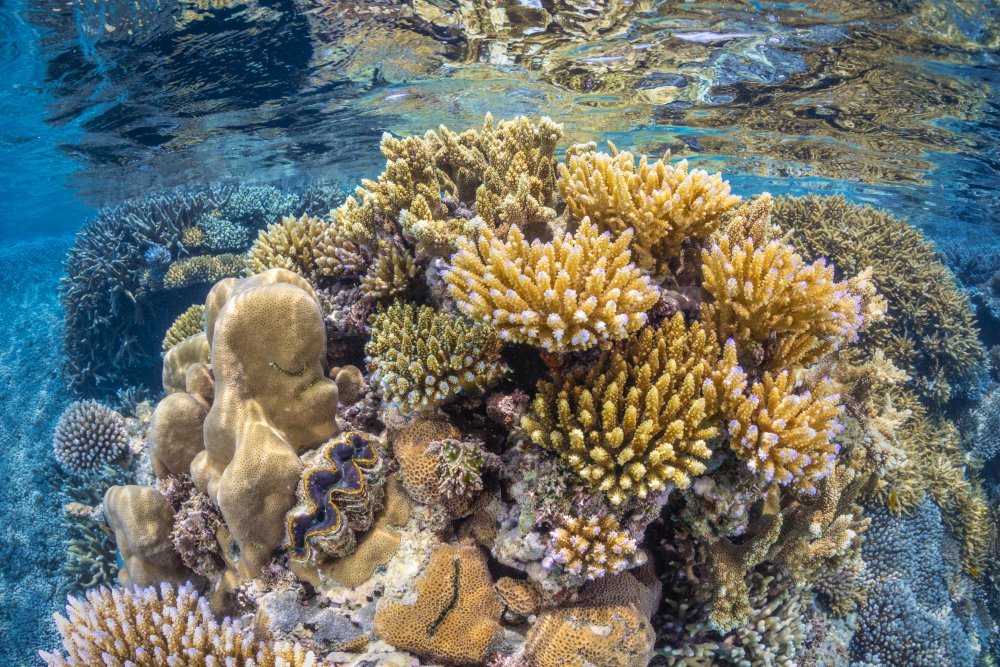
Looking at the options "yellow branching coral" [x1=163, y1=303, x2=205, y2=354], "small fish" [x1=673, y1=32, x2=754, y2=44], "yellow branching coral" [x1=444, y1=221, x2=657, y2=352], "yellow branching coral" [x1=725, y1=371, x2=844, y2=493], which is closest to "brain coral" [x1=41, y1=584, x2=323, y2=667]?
"yellow branching coral" [x1=444, y1=221, x2=657, y2=352]

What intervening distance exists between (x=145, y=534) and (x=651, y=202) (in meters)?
4.85

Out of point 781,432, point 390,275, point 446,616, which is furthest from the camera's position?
point 390,275

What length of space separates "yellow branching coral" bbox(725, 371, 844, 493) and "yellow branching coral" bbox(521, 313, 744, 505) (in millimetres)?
156

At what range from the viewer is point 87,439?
24.4 feet

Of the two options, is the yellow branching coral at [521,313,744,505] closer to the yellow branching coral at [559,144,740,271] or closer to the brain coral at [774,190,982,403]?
the yellow branching coral at [559,144,740,271]

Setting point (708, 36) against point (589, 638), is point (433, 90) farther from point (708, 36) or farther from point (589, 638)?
point (589, 638)

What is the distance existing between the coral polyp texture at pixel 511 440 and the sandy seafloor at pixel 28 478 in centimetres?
814

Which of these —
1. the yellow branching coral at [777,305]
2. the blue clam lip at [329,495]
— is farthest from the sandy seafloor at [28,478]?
the yellow branching coral at [777,305]

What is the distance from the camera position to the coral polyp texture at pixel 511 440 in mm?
3100

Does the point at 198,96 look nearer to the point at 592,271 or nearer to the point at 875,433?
the point at 592,271

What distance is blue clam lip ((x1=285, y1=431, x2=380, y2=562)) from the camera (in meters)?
3.43

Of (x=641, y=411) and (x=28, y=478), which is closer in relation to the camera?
(x=641, y=411)

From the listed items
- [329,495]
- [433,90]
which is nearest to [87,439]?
[329,495]

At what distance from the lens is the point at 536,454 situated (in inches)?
132
